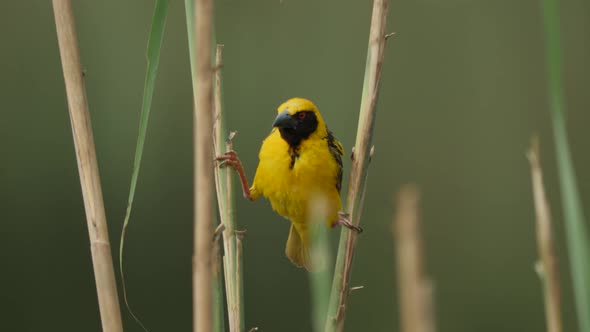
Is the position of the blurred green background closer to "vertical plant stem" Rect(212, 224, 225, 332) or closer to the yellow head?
the yellow head

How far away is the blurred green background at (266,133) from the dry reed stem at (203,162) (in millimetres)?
4498

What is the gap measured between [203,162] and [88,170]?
17.5 inches

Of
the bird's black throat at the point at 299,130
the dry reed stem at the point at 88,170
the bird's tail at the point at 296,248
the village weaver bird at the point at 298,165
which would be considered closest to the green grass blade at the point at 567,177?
the dry reed stem at the point at 88,170

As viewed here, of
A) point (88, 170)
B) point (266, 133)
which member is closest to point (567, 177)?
point (88, 170)

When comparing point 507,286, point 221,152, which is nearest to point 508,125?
point 507,286

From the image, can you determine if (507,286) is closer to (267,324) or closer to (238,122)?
(267,324)

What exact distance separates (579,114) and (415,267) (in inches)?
278

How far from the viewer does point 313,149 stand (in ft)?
10.6

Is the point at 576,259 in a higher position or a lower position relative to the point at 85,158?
lower

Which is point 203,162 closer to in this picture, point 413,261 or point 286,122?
Result: point 413,261

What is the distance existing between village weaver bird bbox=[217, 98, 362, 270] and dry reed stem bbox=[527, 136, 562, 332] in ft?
5.35

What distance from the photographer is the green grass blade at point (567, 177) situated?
1.43 m

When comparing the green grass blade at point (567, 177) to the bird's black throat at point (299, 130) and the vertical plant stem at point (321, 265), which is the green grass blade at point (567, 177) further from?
the bird's black throat at point (299, 130)

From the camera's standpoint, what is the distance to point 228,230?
1.96 m
